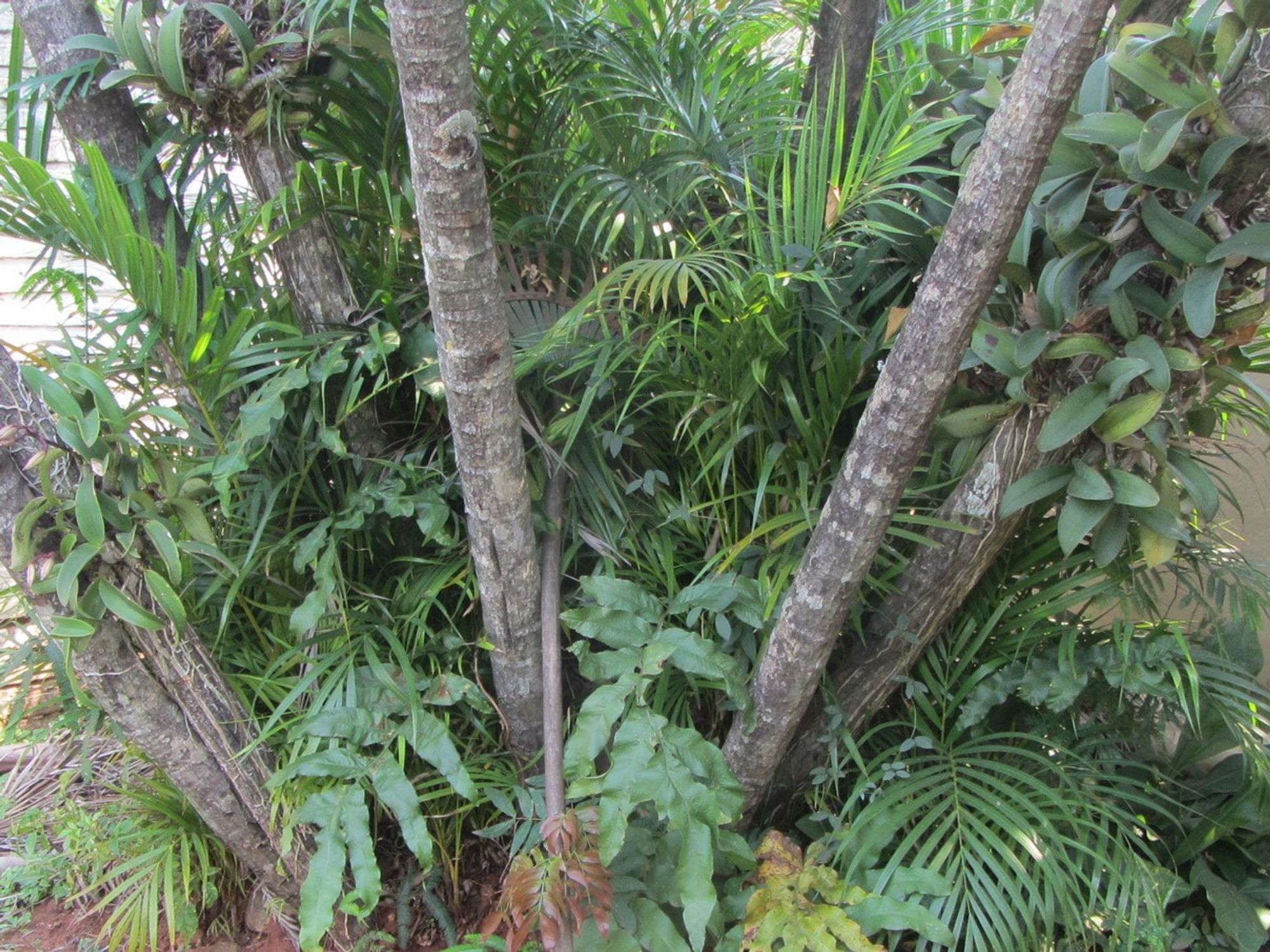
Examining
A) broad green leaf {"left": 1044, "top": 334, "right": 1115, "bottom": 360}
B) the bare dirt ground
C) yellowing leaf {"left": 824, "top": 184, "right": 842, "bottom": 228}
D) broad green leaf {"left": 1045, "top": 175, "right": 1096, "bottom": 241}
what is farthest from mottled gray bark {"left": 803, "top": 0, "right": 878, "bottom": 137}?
the bare dirt ground

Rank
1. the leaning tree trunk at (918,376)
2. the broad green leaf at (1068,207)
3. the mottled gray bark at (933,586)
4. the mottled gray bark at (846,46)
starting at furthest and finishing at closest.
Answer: the mottled gray bark at (846,46) → the mottled gray bark at (933,586) → the broad green leaf at (1068,207) → the leaning tree trunk at (918,376)

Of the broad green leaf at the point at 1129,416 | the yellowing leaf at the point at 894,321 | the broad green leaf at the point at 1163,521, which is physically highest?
the yellowing leaf at the point at 894,321

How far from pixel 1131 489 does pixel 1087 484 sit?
6cm

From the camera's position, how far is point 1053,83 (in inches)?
43.1

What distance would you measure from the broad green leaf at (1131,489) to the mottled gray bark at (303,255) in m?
1.32

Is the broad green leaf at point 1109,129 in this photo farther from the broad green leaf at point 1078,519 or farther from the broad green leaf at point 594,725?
the broad green leaf at point 594,725

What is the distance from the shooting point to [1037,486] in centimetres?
145

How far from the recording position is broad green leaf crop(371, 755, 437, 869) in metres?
→ 1.56

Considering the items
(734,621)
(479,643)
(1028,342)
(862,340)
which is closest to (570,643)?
(479,643)

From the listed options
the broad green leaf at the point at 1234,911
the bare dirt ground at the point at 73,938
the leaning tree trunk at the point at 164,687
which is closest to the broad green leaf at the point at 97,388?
the leaning tree trunk at the point at 164,687

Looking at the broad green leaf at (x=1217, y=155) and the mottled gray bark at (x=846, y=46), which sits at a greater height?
the mottled gray bark at (x=846, y=46)

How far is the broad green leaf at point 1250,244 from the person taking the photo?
121 cm

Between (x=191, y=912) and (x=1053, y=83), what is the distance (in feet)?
6.55

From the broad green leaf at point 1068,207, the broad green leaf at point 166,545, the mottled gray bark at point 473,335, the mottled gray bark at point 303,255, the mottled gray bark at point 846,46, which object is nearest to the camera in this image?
the mottled gray bark at point 473,335
